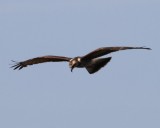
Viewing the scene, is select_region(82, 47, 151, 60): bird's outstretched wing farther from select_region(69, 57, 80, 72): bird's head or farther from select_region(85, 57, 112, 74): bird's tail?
select_region(85, 57, 112, 74): bird's tail

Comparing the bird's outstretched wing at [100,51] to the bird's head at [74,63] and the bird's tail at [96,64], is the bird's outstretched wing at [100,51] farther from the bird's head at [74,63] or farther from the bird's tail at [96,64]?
the bird's tail at [96,64]

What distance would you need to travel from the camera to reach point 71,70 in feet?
82.9

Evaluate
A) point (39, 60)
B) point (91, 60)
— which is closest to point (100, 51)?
point (91, 60)

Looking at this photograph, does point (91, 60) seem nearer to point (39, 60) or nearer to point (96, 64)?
point (96, 64)

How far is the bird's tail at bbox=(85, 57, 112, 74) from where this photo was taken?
25591mm

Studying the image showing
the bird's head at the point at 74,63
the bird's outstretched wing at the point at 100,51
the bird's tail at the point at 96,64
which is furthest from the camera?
the bird's tail at the point at 96,64

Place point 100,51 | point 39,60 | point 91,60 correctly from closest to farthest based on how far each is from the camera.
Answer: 1. point 100,51
2. point 91,60
3. point 39,60

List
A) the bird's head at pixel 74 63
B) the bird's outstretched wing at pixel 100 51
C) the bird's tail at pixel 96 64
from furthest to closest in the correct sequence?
the bird's tail at pixel 96 64 < the bird's head at pixel 74 63 < the bird's outstretched wing at pixel 100 51

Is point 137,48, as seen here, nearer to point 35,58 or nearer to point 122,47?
point 122,47

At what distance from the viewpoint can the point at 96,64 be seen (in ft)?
85.0

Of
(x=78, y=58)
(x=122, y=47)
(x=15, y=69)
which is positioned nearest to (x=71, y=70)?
(x=78, y=58)

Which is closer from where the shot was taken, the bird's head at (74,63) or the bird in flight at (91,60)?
the bird in flight at (91,60)

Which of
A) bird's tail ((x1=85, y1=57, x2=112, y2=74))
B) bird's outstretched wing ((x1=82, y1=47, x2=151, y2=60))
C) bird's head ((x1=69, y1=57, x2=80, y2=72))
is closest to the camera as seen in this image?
bird's outstretched wing ((x1=82, y1=47, x2=151, y2=60))

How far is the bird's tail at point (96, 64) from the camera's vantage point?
25.6 meters
